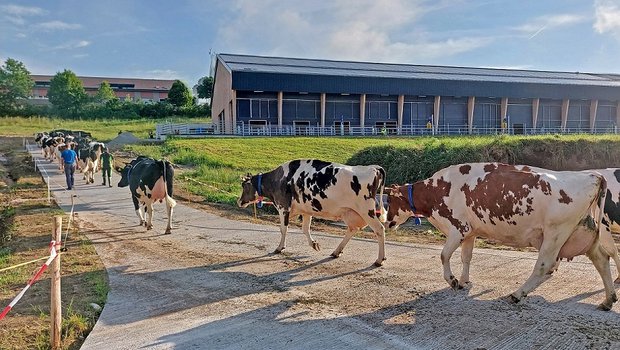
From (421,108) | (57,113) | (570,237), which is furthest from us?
(57,113)

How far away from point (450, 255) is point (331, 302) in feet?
6.32

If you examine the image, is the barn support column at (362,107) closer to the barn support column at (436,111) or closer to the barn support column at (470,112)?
the barn support column at (436,111)

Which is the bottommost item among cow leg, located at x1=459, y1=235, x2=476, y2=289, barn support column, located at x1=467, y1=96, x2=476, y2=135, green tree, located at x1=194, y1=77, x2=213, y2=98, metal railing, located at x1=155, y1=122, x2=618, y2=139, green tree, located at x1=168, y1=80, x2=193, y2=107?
cow leg, located at x1=459, y1=235, x2=476, y2=289

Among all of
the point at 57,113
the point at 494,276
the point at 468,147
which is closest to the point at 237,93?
the point at 468,147

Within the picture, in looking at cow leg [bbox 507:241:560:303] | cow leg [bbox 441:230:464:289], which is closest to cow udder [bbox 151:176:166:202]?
cow leg [bbox 441:230:464:289]

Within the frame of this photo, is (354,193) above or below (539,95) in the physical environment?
below

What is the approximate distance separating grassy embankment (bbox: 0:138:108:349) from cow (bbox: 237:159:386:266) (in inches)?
146

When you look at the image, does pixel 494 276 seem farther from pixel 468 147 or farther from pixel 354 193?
pixel 468 147

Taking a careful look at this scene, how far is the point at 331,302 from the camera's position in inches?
280

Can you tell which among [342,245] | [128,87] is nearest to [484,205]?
[342,245]

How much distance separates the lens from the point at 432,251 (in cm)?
1008

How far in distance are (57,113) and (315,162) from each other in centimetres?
8338

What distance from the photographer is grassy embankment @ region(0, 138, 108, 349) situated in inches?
239

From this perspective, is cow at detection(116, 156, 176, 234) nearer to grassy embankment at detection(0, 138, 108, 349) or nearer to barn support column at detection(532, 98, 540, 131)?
grassy embankment at detection(0, 138, 108, 349)
